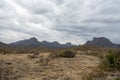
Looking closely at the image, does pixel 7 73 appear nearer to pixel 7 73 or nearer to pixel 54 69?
pixel 7 73

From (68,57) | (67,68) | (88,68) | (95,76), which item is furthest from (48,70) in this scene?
(68,57)

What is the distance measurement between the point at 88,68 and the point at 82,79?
8.77 feet

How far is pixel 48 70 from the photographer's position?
13.1 metres

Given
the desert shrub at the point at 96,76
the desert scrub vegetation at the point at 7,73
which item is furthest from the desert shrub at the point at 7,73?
the desert shrub at the point at 96,76

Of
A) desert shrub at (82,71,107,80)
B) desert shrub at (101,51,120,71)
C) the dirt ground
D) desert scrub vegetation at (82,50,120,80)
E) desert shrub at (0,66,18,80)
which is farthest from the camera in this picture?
desert shrub at (101,51,120,71)

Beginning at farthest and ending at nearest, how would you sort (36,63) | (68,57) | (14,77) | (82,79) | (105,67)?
(68,57), (36,63), (105,67), (14,77), (82,79)

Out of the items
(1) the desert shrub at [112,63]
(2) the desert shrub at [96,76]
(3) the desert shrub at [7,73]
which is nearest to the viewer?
(2) the desert shrub at [96,76]

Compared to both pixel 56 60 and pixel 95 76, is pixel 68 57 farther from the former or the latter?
pixel 95 76

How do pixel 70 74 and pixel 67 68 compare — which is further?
pixel 67 68

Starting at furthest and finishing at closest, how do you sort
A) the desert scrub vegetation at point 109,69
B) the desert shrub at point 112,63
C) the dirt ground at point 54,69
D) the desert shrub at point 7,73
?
the desert shrub at point 112,63 < the dirt ground at point 54,69 < the desert shrub at point 7,73 < the desert scrub vegetation at point 109,69

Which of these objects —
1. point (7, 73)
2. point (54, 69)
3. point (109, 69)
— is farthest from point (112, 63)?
point (7, 73)

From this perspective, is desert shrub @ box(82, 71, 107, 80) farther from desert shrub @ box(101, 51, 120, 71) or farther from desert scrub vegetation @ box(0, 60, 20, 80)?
desert scrub vegetation @ box(0, 60, 20, 80)

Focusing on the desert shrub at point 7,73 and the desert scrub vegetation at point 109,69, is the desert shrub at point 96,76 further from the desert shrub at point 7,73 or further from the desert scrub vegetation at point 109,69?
the desert shrub at point 7,73

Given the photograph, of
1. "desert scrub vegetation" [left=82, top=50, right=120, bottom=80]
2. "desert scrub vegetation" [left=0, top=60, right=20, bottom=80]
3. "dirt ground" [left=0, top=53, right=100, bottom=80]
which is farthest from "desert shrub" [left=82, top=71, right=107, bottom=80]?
"desert scrub vegetation" [left=0, top=60, right=20, bottom=80]
